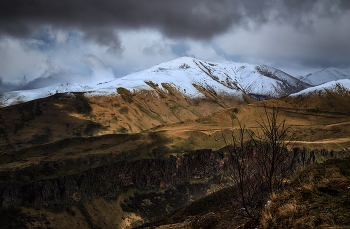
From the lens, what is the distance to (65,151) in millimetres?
95312

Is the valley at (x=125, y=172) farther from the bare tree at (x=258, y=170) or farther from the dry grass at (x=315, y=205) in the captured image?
the dry grass at (x=315, y=205)

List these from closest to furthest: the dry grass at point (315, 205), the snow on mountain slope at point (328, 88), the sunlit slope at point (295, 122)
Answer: the dry grass at point (315, 205) < the sunlit slope at point (295, 122) < the snow on mountain slope at point (328, 88)

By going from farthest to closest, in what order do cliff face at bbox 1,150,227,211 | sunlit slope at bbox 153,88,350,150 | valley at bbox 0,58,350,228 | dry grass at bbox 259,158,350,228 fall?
sunlit slope at bbox 153,88,350,150
cliff face at bbox 1,150,227,211
valley at bbox 0,58,350,228
dry grass at bbox 259,158,350,228

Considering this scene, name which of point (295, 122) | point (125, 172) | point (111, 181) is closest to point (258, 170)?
point (111, 181)

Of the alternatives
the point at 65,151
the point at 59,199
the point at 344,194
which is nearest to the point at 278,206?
the point at 344,194

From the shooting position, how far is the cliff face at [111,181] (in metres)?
69.8

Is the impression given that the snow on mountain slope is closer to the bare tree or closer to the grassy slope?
the grassy slope

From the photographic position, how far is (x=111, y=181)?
89750mm

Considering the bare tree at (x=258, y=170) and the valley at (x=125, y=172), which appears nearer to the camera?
the bare tree at (x=258, y=170)

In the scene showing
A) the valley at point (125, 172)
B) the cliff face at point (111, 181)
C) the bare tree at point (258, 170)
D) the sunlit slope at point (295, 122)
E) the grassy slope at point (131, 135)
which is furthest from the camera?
the sunlit slope at point (295, 122)

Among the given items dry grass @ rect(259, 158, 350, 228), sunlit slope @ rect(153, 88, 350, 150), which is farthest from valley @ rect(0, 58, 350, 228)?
dry grass @ rect(259, 158, 350, 228)

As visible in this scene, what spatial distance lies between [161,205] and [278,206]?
87.9 m

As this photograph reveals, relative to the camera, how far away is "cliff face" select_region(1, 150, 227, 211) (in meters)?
69.8

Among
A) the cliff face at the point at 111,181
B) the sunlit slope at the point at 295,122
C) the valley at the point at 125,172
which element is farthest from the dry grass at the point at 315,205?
the sunlit slope at the point at 295,122
